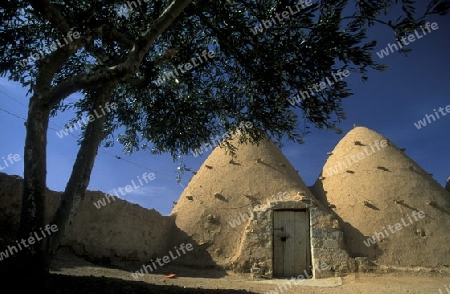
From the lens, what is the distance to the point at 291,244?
14.5 meters

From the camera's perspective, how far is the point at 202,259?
14188mm

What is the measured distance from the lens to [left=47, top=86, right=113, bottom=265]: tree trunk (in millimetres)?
4919

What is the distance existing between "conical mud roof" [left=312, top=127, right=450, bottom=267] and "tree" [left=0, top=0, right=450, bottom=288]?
929 cm

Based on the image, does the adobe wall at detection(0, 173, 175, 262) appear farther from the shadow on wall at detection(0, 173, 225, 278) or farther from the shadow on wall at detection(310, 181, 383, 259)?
the shadow on wall at detection(310, 181, 383, 259)

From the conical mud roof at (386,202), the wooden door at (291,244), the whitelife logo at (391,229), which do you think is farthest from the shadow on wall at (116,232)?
the conical mud roof at (386,202)

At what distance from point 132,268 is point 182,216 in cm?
351

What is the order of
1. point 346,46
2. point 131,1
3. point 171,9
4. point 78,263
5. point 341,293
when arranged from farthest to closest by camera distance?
point 78,263
point 341,293
point 131,1
point 346,46
point 171,9

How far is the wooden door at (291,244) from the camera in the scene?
14156mm

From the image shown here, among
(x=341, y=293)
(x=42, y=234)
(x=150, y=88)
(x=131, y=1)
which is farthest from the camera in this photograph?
(x=341, y=293)

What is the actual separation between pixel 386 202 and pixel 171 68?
1252cm

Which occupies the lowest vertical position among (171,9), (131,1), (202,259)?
(202,259)

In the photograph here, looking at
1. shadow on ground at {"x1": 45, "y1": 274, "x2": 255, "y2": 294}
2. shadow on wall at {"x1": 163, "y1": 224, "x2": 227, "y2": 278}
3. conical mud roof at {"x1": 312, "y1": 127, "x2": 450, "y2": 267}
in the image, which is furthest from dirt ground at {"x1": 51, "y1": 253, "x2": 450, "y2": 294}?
conical mud roof at {"x1": 312, "y1": 127, "x2": 450, "y2": 267}

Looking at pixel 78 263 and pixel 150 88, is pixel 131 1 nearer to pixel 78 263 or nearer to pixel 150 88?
pixel 150 88

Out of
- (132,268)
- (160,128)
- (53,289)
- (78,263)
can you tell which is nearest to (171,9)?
(160,128)
